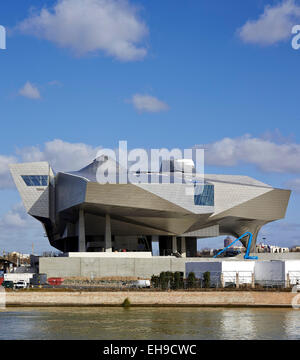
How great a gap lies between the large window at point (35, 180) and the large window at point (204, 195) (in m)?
20.1

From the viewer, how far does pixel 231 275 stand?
62.6 m

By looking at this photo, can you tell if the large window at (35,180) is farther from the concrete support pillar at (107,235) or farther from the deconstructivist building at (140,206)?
the concrete support pillar at (107,235)

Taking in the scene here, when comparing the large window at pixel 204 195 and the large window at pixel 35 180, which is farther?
the large window at pixel 35 180

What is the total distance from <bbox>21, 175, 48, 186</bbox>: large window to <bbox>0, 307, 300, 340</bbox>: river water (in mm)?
34024

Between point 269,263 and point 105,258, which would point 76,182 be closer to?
point 105,258

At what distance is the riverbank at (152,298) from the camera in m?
53.9

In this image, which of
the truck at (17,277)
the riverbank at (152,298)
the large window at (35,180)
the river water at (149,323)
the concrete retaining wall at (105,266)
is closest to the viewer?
the river water at (149,323)

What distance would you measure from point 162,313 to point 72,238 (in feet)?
180

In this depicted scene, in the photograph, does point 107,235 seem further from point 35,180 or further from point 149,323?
point 149,323

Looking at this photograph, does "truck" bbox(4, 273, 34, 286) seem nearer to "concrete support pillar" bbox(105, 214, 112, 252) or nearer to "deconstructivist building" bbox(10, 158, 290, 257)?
"deconstructivist building" bbox(10, 158, 290, 257)

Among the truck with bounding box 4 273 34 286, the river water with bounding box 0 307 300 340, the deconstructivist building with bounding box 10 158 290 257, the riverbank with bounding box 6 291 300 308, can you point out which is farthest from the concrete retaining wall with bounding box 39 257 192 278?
the river water with bounding box 0 307 300 340

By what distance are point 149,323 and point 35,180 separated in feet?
153

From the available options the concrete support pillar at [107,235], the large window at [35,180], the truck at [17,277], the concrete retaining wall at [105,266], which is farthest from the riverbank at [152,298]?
the large window at [35,180]
